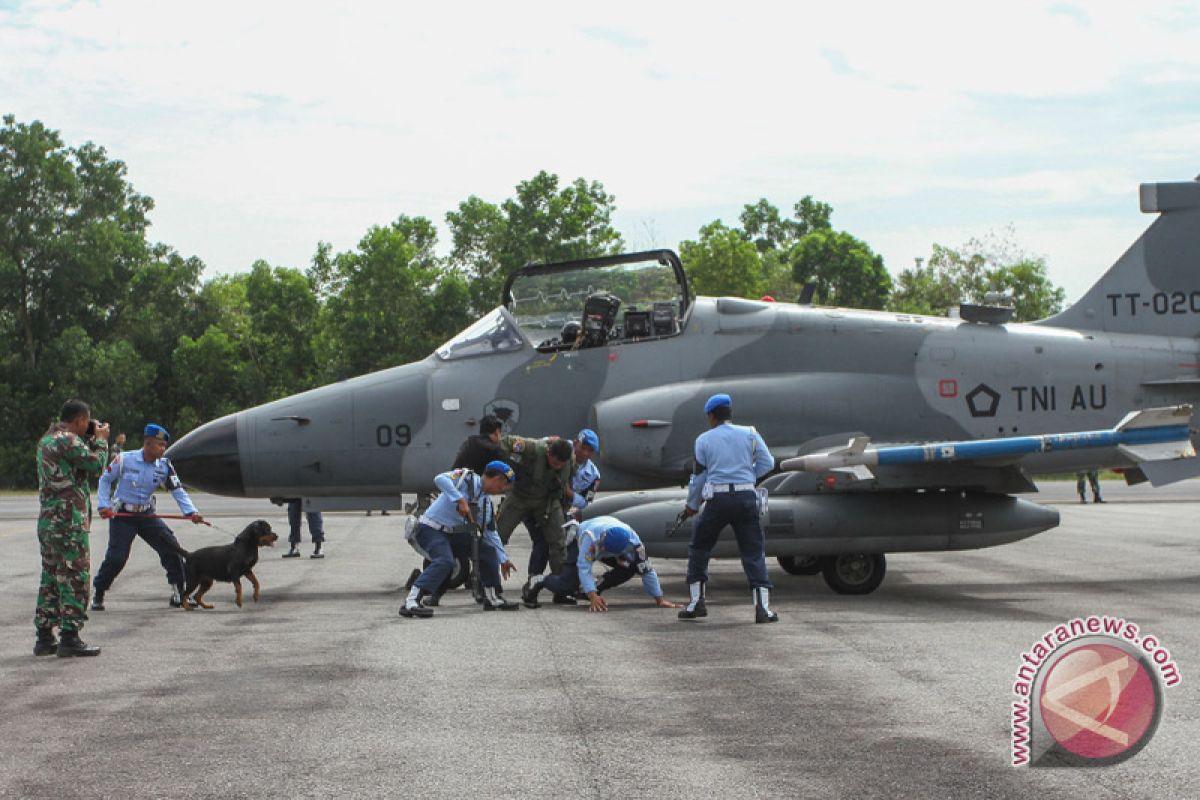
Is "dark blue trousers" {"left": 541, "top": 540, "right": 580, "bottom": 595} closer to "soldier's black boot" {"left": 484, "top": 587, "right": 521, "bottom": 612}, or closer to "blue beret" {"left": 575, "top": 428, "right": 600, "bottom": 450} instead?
"soldier's black boot" {"left": 484, "top": 587, "right": 521, "bottom": 612}

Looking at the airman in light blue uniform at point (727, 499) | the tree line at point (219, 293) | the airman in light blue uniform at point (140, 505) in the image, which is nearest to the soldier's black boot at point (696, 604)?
the airman in light blue uniform at point (727, 499)

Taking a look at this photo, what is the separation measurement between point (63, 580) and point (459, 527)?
3804 millimetres

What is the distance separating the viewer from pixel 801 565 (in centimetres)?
1611

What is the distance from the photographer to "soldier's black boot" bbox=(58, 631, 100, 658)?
10.1 metres


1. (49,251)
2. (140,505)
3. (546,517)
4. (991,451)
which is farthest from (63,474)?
(49,251)

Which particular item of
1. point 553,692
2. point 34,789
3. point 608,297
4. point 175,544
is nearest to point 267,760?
point 34,789

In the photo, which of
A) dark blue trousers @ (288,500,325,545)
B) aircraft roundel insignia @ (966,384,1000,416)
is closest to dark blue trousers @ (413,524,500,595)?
aircraft roundel insignia @ (966,384,1000,416)

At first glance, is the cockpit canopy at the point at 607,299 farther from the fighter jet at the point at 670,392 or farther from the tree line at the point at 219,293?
the tree line at the point at 219,293

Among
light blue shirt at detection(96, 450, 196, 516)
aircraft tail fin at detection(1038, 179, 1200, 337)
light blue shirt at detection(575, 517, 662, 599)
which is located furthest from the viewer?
aircraft tail fin at detection(1038, 179, 1200, 337)

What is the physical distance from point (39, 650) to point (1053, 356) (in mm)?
10544

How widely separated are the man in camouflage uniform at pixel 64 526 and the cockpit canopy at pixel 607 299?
586 centimetres

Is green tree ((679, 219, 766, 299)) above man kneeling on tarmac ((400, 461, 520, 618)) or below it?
above

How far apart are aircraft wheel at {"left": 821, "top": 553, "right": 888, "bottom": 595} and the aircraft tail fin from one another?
162 inches

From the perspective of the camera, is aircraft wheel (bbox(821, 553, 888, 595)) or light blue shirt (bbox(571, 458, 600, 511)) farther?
light blue shirt (bbox(571, 458, 600, 511))
